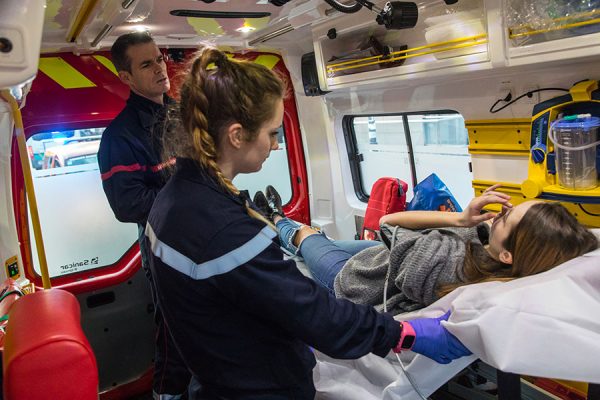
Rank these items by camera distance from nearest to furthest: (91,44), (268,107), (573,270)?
(268,107) → (573,270) → (91,44)

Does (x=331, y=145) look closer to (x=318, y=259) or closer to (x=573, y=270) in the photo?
(x=318, y=259)

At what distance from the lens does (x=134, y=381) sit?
355 centimetres

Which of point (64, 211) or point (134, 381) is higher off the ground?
point (64, 211)

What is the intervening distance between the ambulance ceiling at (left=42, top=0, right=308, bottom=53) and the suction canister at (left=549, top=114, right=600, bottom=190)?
5.13 ft

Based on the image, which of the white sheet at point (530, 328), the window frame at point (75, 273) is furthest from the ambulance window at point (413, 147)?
the window frame at point (75, 273)

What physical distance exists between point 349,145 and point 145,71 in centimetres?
226

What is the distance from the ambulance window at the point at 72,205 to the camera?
11.1 ft

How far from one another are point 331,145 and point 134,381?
2.63 meters

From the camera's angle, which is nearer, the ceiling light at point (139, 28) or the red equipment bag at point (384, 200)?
the ceiling light at point (139, 28)

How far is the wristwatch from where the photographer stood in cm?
157

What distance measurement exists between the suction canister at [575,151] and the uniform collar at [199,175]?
1.64 meters

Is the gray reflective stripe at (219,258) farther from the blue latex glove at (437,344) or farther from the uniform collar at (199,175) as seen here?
the blue latex glove at (437,344)

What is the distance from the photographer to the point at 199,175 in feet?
4.42

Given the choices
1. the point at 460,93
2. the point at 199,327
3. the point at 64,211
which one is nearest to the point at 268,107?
the point at 199,327
